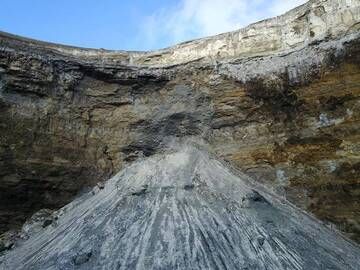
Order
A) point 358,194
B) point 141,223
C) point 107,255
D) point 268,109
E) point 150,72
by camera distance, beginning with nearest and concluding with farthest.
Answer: point 107,255
point 141,223
point 358,194
point 268,109
point 150,72

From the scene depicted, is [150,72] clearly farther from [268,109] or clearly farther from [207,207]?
[207,207]

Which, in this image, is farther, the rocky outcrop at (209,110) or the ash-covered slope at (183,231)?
the rocky outcrop at (209,110)

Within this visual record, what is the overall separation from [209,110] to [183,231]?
4105 millimetres

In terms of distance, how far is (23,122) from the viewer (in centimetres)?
979

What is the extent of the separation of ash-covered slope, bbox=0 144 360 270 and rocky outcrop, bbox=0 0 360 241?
79cm

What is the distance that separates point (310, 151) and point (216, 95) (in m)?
2.43

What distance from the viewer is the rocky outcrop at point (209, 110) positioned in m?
9.16

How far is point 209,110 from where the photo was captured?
10711 mm

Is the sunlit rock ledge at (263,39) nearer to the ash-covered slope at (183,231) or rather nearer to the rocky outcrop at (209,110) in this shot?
the rocky outcrop at (209,110)

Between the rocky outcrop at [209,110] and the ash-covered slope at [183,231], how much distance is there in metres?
0.79

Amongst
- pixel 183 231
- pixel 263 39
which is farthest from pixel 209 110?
pixel 183 231

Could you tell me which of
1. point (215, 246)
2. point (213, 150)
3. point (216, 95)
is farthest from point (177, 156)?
point (215, 246)

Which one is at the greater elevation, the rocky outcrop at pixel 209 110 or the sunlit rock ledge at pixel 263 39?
the sunlit rock ledge at pixel 263 39

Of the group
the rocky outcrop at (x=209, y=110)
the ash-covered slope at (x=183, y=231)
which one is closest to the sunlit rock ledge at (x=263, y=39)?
the rocky outcrop at (x=209, y=110)
